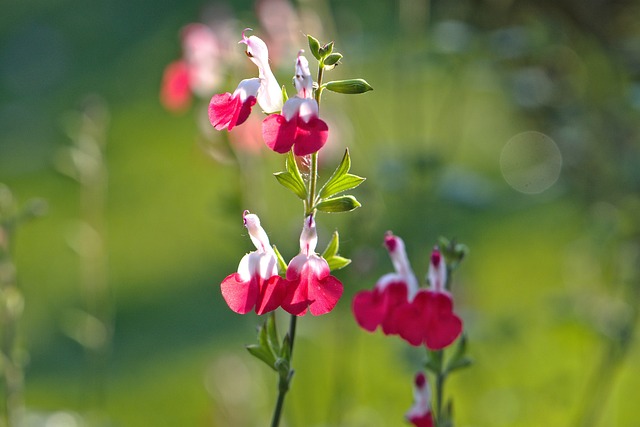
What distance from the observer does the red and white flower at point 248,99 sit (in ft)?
2.24

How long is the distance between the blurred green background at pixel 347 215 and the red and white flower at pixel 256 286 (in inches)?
20.2

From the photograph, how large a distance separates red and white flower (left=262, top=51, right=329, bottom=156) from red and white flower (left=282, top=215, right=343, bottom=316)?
9cm

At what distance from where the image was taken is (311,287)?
0.65 m

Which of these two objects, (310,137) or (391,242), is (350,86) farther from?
(391,242)

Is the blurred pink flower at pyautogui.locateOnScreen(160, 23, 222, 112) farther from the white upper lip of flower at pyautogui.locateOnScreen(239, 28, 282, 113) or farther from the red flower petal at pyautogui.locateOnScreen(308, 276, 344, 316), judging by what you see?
the red flower petal at pyautogui.locateOnScreen(308, 276, 344, 316)

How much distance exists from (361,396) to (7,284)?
1.18 meters

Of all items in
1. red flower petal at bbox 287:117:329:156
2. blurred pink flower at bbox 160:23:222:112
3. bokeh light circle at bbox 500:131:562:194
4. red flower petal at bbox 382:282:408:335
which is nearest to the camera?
red flower petal at bbox 287:117:329:156

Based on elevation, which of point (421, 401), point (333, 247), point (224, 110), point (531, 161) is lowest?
point (421, 401)

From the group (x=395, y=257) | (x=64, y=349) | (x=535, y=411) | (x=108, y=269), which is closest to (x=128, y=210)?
(x=108, y=269)

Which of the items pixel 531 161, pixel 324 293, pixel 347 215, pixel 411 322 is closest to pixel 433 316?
pixel 411 322

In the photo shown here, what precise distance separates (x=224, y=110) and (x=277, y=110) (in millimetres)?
45

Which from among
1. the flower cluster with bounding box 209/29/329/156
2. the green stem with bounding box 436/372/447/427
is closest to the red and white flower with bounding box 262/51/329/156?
the flower cluster with bounding box 209/29/329/156

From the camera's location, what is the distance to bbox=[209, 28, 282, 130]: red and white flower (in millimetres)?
682

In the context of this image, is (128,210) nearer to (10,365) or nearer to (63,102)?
(63,102)
